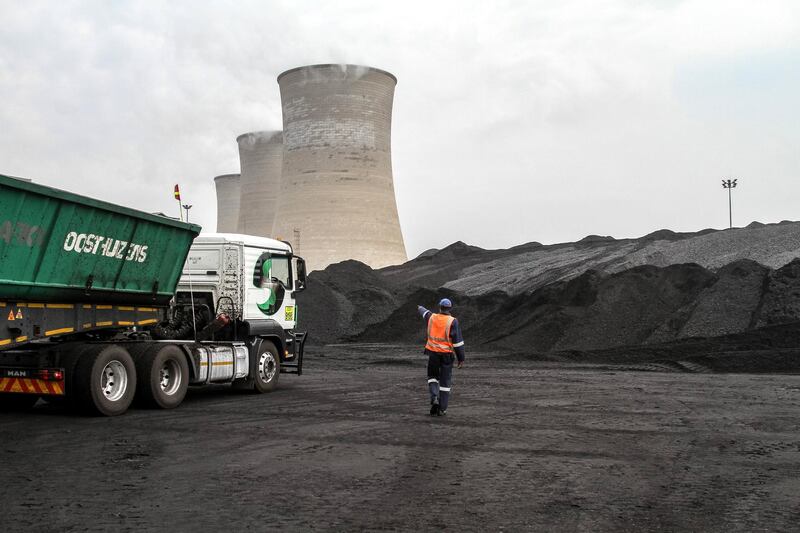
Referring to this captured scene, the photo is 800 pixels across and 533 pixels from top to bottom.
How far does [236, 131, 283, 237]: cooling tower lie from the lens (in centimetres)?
4991

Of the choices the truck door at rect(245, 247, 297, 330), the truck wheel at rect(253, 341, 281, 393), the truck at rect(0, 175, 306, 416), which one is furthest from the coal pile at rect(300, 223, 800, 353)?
the truck at rect(0, 175, 306, 416)

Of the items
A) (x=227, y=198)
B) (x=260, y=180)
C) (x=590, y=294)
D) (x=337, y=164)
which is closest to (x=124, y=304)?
(x=590, y=294)

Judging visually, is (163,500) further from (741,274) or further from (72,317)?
(741,274)

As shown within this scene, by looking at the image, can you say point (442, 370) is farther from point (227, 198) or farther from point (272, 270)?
point (227, 198)

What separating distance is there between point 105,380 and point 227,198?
178 ft

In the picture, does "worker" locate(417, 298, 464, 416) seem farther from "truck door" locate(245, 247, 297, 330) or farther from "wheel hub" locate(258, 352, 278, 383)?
"wheel hub" locate(258, 352, 278, 383)

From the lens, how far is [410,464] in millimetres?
6867

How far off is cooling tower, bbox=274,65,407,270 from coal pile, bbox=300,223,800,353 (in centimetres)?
233

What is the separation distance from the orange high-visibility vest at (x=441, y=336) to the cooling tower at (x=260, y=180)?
40.5 metres

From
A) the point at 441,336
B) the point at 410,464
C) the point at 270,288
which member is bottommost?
the point at 410,464

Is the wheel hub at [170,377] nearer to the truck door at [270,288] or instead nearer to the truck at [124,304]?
the truck at [124,304]

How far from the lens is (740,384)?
49.0 ft

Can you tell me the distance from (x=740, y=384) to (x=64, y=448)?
11.7 meters

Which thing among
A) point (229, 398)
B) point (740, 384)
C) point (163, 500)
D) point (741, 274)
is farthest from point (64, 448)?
point (741, 274)
